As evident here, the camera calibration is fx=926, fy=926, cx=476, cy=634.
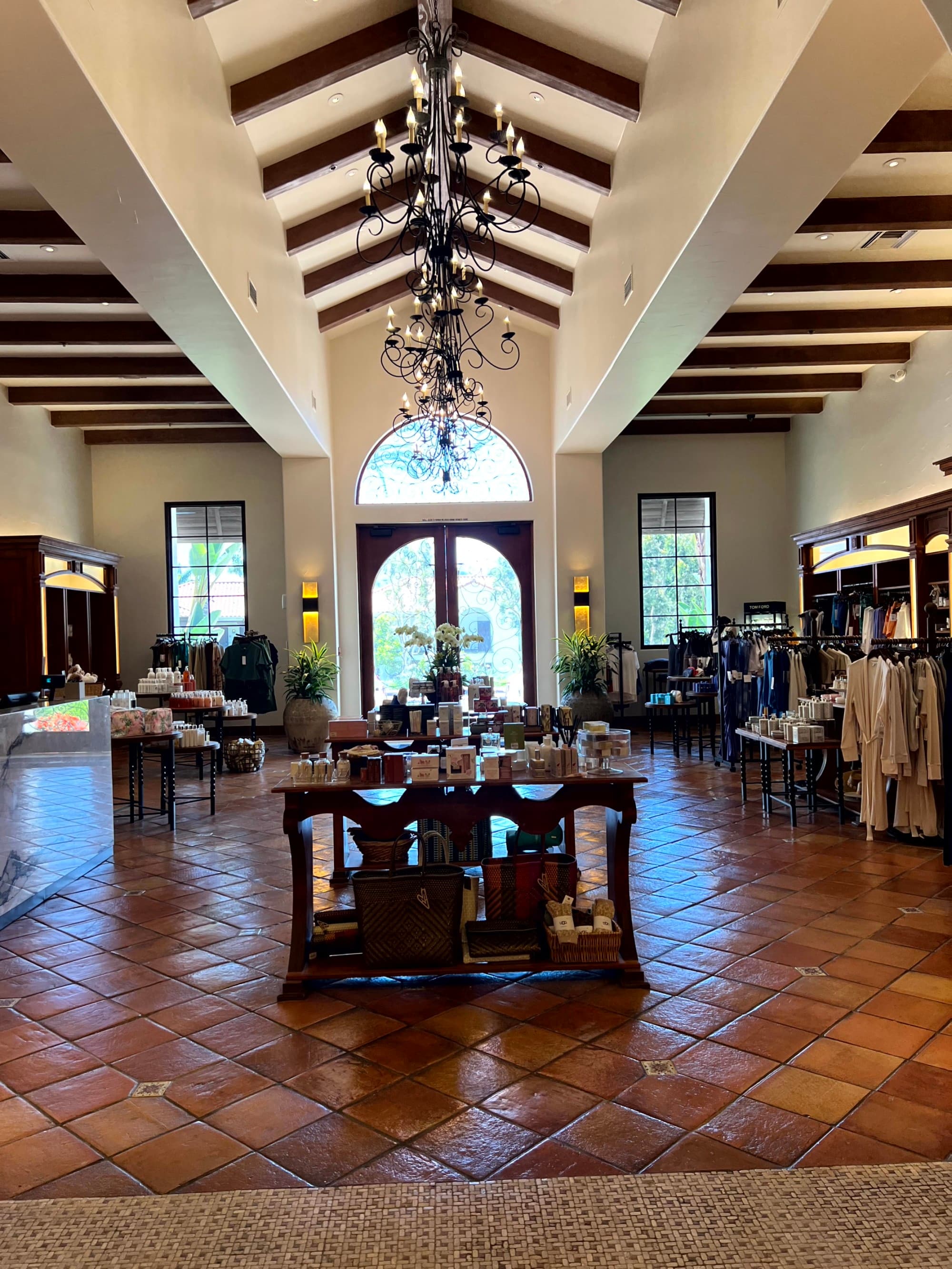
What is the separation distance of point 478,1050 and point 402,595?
409 inches

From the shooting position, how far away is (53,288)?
787cm

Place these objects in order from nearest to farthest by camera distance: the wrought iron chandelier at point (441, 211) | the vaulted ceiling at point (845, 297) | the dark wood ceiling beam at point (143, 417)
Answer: the wrought iron chandelier at point (441, 211) → the vaulted ceiling at point (845, 297) → the dark wood ceiling beam at point (143, 417)

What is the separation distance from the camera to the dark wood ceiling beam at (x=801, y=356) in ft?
34.2

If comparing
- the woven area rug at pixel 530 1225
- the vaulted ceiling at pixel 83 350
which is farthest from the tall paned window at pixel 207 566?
the woven area rug at pixel 530 1225

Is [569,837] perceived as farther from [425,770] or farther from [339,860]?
[425,770]

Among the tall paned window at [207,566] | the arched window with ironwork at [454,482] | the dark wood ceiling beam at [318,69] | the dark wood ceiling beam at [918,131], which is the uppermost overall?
the dark wood ceiling beam at [318,69]

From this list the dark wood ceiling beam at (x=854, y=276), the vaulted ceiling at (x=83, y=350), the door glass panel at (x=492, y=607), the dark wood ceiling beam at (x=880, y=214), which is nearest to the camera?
the vaulted ceiling at (x=83, y=350)

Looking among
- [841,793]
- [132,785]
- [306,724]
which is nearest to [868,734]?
[841,793]

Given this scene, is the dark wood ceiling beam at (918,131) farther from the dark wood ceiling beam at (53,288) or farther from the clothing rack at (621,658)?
the clothing rack at (621,658)

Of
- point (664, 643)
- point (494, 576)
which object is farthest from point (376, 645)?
point (664, 643)

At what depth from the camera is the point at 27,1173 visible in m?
2.60

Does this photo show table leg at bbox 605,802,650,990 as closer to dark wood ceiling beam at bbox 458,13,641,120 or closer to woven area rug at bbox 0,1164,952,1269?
woven area rug at bbox 0,1164,952,1269

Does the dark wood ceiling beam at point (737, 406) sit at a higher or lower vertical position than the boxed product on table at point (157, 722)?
higher

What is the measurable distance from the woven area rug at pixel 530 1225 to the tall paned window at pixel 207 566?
11713 millimetres
